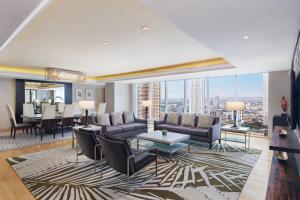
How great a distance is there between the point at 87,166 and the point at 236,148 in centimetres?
388

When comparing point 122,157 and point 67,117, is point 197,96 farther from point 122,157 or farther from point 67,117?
point 122,157

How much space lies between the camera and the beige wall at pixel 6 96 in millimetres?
7338

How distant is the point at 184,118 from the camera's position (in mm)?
5984

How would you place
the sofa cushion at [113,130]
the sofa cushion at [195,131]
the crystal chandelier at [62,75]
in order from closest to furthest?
the sofa cushion at [195,131] < the sofa cushion at [113,130] < the crystal chandelier at [62,75]

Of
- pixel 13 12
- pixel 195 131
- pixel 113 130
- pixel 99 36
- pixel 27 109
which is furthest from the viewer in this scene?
pixel 27 109

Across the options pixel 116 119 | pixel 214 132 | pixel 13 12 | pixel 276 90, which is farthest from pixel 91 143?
pixel 276 90

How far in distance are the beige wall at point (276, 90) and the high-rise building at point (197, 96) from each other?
2.67m

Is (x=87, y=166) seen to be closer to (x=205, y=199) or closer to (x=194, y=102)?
(x=205, y=199)

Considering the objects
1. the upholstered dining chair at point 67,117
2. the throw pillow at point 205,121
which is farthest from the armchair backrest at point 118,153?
the upholstered dining chair at point 67,117

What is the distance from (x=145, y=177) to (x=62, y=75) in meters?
5.23

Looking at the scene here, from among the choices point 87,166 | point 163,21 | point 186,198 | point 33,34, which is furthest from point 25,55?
point 186,198

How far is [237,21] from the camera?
212 centimetres

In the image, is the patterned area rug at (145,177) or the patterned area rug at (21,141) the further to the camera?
the patterned area rug at (21,141)

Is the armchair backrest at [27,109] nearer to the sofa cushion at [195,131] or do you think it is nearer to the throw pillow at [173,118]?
the throw pillow at [173,118]
